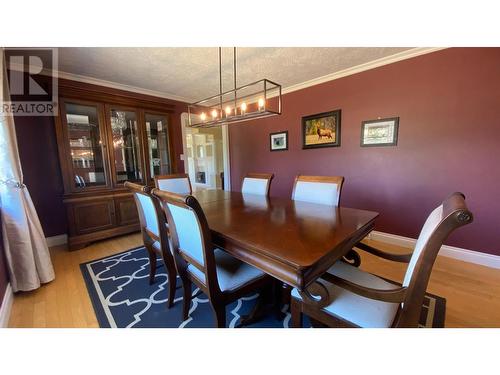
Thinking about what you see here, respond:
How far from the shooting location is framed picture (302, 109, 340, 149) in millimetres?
2889

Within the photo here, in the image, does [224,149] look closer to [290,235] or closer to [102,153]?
[102,153]

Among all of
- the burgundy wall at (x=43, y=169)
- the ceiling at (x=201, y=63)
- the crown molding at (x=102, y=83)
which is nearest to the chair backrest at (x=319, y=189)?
the ceiling at (x=201, y=63)

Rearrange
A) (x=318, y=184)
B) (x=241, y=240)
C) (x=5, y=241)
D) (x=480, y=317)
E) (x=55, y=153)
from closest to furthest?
1. (x=241, y=240)
2. (x=480, y=317)
3. (x=5, y=241)
4. (x=318, y=184)
5. (x=55, y=153)

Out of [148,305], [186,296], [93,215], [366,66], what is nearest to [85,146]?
[93,215]

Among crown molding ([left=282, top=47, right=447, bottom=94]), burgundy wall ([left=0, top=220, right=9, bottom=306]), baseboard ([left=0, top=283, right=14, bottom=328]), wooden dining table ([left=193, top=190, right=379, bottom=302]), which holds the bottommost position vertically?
baseboard ([left=0, top=283, right=14, bottom=328])

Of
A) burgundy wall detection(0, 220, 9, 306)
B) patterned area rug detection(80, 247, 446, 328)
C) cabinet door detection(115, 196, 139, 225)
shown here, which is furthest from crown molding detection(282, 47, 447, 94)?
burgundy wall detection(0, 220, 9, 306)

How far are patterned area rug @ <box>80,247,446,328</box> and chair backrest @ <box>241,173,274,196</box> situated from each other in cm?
112

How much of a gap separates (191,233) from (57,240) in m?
2.86

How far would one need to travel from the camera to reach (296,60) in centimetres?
239

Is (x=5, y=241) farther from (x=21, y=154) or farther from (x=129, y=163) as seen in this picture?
(x=129, y=163)

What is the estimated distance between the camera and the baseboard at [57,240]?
271 cm

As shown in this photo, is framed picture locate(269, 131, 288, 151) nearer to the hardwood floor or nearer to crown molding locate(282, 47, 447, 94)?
crown molding locate(282, 47, 447, 94)
